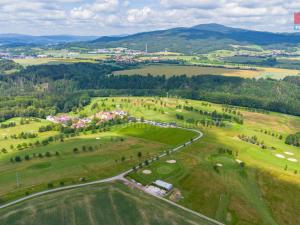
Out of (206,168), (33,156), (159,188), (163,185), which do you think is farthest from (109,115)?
(159,188)

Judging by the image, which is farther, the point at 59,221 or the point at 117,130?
the point at 117,130

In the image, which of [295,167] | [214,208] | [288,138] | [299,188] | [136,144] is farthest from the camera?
[288,138]

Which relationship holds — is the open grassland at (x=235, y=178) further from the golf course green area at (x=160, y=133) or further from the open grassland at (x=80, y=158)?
the open grassland at (x=80, y=158)

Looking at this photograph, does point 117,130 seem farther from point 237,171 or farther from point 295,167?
point 295,167

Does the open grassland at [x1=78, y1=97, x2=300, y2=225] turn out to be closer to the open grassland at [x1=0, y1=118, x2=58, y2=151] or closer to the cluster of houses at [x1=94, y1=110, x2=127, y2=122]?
the cluster of houses at [x1=94, y1=110, x2=127, y2=122]

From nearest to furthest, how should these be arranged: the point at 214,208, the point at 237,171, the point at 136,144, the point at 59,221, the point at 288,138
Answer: the point at 59,221 < the point at 214,208 < the point at 237,171 < the point at 136,144 < the point at 288,138

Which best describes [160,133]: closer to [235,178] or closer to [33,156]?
[235,178]

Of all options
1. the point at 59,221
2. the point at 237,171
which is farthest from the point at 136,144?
the point at 59,221
